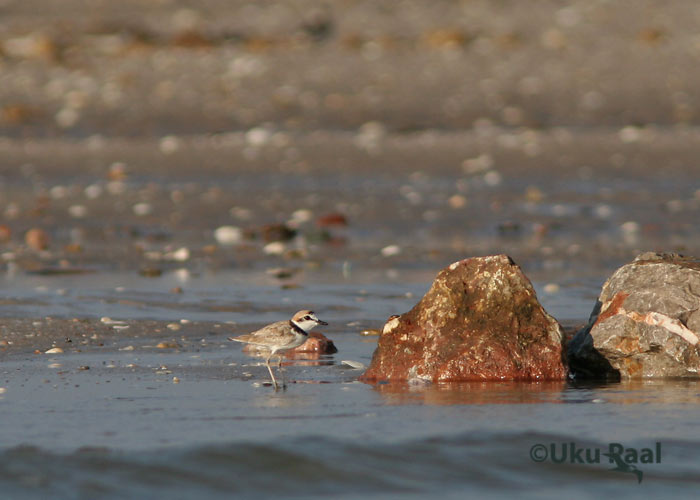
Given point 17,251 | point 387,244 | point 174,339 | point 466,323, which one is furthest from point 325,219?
point 466,323

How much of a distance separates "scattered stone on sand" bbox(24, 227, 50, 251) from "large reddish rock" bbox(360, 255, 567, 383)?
6465 millimetres

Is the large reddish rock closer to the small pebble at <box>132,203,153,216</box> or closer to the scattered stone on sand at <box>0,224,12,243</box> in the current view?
the scattered stone on sand at <box>0,224,12,243</box>

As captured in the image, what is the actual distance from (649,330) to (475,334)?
0.94 meters

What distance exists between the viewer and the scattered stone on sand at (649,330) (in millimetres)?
6656

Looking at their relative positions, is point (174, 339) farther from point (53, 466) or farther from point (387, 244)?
point (387, 244)

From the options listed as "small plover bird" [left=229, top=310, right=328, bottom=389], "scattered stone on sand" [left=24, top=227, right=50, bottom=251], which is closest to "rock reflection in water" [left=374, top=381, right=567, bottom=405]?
"small plover bird" [left=229, top=310, right=328, bottom=389]

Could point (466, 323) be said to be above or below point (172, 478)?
above

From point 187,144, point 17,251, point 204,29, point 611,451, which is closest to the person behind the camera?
point 611,451

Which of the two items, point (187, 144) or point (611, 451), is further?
point (187, 144)

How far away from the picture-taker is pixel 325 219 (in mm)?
13570

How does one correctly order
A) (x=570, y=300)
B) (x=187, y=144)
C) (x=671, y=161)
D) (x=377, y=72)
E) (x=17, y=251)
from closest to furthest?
(x=570, y=300) → (x=17, y=251) → (x=671, y=161) → (x=187, y=144) → (x=377, y=72)

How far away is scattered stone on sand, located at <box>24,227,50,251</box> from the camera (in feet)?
40.7

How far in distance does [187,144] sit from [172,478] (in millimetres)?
15251

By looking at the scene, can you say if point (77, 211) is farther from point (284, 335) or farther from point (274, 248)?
→ point (284, 335)
